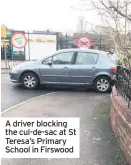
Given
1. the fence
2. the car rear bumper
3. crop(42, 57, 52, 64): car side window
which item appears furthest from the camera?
the car rear bumper

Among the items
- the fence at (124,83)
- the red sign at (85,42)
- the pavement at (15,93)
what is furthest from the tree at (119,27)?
the red sign at (85,42)

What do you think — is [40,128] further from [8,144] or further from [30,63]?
[30,63]

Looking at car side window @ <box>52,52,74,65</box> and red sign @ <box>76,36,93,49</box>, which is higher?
red sign @ <box>76,36,93,49</box>

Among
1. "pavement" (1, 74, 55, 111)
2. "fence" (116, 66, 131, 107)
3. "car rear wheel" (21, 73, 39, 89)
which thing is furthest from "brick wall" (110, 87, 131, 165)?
"car rear wheel" (21, 73, 39, 89)

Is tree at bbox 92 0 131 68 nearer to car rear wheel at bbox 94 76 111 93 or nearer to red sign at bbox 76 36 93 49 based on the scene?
car rear wheel at bbox 94 76 111 93

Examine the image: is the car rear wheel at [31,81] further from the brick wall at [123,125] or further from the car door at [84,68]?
the brick wall at [123,125]

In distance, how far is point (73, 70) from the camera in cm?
885

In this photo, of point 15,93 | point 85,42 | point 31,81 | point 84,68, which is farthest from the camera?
point 85,42

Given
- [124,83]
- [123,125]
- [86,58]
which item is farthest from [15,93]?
[123,125]

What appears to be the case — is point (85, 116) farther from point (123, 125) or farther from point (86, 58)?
point (86, 58)

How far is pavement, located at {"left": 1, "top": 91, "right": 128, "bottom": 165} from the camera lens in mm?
3711

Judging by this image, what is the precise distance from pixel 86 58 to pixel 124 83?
4.60 m

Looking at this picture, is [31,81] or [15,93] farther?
[31,81]

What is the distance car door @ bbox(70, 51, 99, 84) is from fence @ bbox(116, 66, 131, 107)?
377 cm
